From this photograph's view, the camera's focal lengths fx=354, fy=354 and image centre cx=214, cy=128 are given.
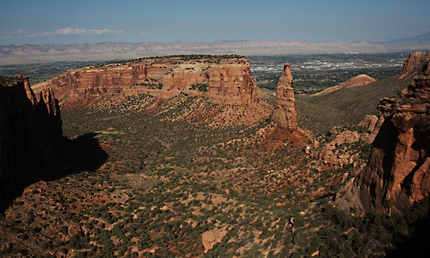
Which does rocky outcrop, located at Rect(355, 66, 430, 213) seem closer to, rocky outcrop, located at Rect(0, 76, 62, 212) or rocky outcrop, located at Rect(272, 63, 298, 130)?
rocky outcrop, located at Rect(0, 76, 62, 212)

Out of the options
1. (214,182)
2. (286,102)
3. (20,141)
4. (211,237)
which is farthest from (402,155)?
(20,141)

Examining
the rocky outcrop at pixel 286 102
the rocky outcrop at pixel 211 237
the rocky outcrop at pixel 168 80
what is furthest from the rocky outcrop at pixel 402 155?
the rocky outcrop at pixel 168 80

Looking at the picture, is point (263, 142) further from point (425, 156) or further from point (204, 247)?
point (425, 156)

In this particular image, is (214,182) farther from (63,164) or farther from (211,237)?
(63,164)

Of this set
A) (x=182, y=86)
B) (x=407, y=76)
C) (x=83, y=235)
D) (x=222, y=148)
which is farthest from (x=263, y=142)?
(x=407, y=76)

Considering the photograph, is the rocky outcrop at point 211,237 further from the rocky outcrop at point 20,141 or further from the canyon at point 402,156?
the rocky outcrop at point 20,141

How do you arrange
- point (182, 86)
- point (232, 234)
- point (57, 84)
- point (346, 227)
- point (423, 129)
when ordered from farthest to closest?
1. point (57, 84)
2. point (182, 86)
3. point (232, 234)
4. point (346, 227)
5. point (423, 129)
